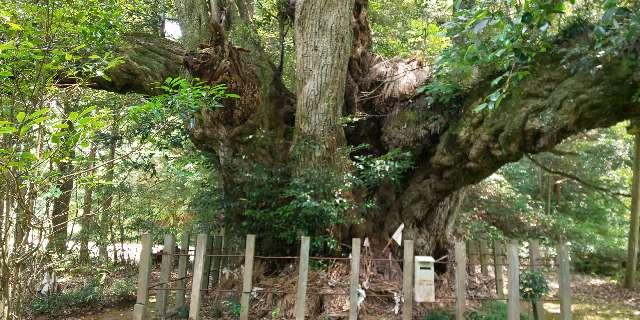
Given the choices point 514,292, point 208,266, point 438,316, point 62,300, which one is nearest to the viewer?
point 514,292

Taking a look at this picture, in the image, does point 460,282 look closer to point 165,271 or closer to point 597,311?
point 165,271

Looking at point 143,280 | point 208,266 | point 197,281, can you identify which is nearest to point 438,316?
point 197,281

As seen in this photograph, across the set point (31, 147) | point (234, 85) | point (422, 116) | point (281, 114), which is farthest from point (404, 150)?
point (31, 147)

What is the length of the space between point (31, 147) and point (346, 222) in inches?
132

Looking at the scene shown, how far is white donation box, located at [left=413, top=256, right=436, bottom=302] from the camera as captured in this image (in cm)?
389

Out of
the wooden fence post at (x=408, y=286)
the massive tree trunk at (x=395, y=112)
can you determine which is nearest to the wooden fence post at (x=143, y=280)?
the massive tree trunk at (x=395, y=112)

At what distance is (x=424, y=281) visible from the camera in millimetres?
3951

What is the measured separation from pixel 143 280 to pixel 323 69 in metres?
3.22

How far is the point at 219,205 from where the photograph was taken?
557 cm

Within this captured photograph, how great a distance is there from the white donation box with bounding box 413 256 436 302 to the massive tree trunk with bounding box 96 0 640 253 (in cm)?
173

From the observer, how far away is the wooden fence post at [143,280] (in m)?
4.16

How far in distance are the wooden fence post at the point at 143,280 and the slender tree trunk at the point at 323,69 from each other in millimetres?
2078

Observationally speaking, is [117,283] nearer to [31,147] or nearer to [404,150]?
[31,147]

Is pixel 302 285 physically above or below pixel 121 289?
above
